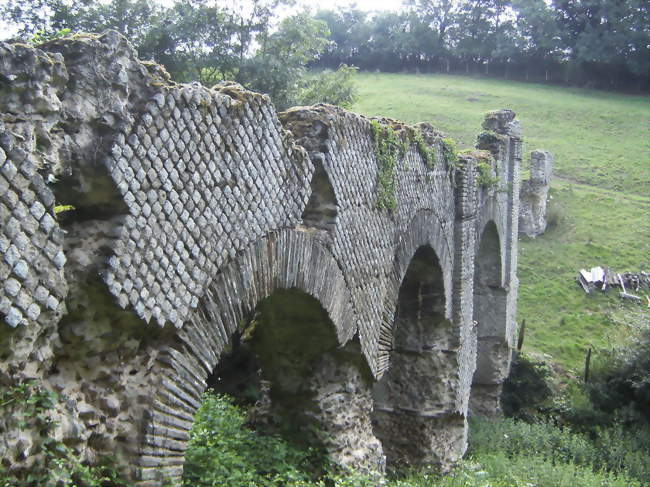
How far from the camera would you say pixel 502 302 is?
15570 mm

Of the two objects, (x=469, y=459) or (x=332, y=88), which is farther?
(x=332, y=88)

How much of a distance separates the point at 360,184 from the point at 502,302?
34.7 ft

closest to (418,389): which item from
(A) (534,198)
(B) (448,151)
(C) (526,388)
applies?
(B) (448,151)

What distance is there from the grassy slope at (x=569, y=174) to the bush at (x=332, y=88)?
871 centimetres

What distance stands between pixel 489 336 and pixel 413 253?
9.08 m

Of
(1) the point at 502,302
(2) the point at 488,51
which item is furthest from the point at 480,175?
(2) the point at 488,51

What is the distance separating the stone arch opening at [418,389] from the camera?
9438 millimetres

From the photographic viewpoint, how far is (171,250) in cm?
353

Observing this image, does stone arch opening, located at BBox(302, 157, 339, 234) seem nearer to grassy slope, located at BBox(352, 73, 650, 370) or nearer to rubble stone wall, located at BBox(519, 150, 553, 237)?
grassy slope, located at BBox(352, 73, 650, 370)

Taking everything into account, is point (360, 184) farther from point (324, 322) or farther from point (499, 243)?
point (499, 243)

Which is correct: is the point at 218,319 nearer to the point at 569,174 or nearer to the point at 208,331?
the point at 208,331

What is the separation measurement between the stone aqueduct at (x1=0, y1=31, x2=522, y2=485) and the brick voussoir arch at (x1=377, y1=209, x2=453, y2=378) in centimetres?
7

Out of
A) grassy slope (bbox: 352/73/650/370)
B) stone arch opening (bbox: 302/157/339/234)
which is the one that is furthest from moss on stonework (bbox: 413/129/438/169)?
grassy slope (bbox: 352/73/650/370)

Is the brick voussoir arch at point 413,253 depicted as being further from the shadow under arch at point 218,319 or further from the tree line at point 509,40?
the tree line at point 509,40
